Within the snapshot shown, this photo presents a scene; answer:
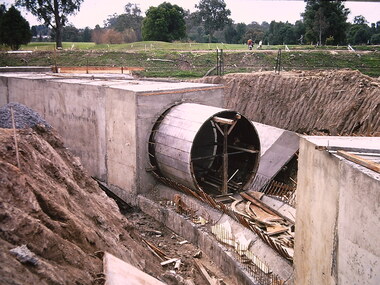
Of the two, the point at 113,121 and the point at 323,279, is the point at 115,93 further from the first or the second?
the point at 323,279

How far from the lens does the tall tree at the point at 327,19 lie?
41.7 meters

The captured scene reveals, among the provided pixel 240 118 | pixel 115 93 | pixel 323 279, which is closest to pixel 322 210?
pixel 323 279

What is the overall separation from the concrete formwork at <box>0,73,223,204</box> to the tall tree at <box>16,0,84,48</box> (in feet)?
79.6

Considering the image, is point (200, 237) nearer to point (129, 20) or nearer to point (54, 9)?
point (54, 9)

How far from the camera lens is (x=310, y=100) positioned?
1934cm

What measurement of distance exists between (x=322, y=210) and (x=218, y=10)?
195 feet

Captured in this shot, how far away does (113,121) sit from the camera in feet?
47.5

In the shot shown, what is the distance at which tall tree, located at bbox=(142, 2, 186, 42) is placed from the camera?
1895 inches

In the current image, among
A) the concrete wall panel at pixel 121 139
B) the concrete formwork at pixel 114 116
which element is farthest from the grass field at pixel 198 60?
the concrete wall panel at pixel 121 139

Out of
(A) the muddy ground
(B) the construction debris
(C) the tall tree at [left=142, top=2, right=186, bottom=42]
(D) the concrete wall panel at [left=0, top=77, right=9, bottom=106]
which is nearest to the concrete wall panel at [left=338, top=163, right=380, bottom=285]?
(A) the muddy ground

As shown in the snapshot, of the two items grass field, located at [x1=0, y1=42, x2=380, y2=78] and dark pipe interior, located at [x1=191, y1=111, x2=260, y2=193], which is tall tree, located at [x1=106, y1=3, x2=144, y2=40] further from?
dark pipe interior, located at [x1=191, y1=111, x2=260, y2=193]

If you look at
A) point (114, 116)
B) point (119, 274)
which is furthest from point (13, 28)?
point (119, 274)

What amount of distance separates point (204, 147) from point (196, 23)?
5319cm

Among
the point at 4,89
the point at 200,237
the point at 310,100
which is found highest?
the point at 4,89
